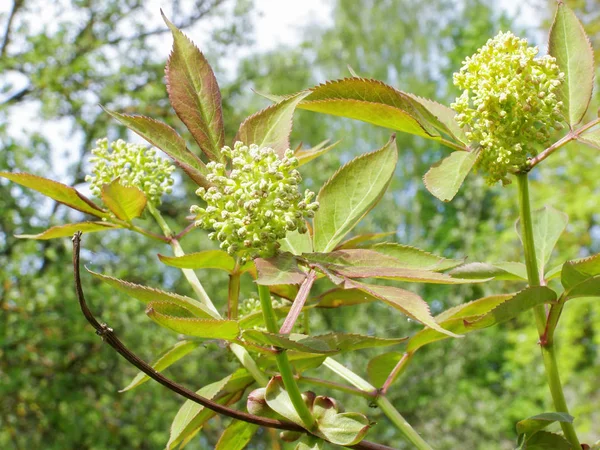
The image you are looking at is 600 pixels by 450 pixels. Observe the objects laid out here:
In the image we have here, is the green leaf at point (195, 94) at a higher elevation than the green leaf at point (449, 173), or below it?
higher

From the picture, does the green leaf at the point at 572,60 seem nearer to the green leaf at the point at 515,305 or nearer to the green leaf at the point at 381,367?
the green leaf at the point at 515,305

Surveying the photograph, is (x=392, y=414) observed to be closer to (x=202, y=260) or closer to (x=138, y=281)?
(x=202, y=260)

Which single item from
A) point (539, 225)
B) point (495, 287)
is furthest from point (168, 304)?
point (495, 287)

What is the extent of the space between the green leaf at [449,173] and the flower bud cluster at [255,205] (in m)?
0.10

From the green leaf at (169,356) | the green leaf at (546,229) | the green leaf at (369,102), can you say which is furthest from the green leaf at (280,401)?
the green leaf at (546,229)

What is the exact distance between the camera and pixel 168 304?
457 mm

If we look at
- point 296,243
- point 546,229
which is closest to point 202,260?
point 296,243

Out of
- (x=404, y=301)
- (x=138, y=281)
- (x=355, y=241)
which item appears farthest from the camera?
(x=138, y=281)

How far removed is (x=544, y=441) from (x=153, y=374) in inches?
13.2

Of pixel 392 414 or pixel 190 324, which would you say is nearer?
pixel 190 324

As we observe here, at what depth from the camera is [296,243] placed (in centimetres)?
57

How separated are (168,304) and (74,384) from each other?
4.58 meters

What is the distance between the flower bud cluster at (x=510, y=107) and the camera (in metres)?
0.52

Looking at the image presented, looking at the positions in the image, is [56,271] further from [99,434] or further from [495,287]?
[495,287]
